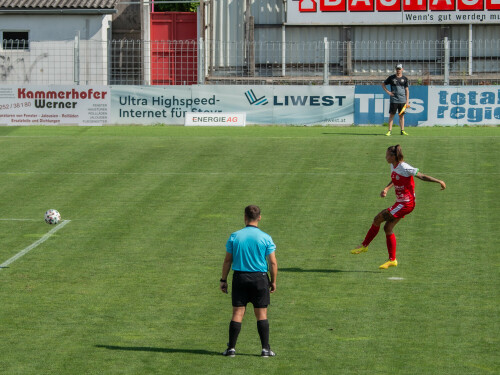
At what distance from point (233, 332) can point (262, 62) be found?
27.7 meters

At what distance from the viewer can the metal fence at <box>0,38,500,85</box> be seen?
116 ft

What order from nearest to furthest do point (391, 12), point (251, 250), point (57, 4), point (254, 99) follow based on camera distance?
point (251, 250) < point (254, 99) < point (391, 12) < point (57, 4)

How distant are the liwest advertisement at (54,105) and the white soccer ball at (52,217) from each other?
486 inches

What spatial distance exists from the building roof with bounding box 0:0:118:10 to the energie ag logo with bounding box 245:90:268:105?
10.0 metres

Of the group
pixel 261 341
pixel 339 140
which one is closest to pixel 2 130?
pixel 339 140

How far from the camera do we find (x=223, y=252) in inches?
644

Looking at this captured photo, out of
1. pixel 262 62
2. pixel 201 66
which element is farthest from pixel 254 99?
pixel 262 62

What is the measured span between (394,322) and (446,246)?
489 cm

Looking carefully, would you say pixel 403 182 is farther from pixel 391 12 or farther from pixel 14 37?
pixel 14 37

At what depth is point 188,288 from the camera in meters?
13.9

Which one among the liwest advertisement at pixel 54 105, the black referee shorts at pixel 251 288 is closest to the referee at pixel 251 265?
the black referee shorts at pixel 251 288

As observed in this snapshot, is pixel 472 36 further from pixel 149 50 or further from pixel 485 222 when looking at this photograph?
pixel 485 222

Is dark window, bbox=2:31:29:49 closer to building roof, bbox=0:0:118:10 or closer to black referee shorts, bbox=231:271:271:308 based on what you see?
building roof, bbox=0:0:118:10

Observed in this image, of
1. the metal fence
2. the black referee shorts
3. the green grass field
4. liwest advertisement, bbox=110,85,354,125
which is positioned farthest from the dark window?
the black referee shorts
